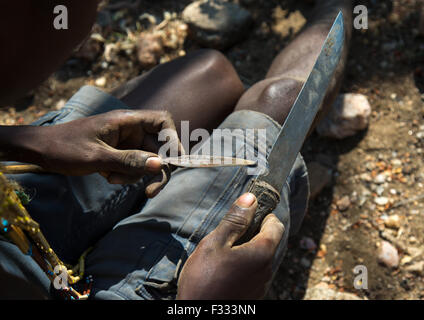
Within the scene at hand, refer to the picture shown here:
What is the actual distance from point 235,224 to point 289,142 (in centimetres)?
31

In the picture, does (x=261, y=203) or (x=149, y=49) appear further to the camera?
(x=149, y=49)

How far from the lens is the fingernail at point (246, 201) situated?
1097mm

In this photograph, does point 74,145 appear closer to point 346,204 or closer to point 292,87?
point 292,87

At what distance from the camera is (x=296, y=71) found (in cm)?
172

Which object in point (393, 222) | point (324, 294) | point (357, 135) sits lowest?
point (324, 294)

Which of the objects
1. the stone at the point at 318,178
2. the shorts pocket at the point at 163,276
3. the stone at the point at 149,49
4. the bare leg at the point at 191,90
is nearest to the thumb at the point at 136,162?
the shorts pocket at the point at 163,276

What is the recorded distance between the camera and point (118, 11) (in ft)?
7.91

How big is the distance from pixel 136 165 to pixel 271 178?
0.41 metres

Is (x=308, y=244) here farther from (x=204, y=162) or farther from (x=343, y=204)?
(x=204, y=162)

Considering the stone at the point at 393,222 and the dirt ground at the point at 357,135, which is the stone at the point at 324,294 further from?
the stone at the point at 393,222

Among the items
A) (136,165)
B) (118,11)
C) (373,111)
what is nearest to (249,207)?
(136,165)

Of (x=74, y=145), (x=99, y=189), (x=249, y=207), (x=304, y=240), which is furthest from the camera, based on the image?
(x=304, y=240)

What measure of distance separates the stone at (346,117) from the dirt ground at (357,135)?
55 mm

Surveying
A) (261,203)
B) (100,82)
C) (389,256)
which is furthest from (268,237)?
(100,82)
